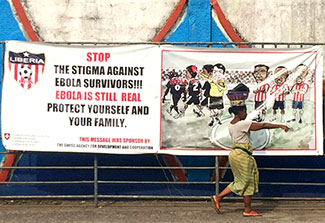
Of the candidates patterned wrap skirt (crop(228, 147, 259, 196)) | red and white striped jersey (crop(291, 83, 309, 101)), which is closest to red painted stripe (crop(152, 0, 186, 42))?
red and white striped jersey (crop(291, 83, 309, 101))

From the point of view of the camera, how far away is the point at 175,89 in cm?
593

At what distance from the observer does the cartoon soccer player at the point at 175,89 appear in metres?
5.92

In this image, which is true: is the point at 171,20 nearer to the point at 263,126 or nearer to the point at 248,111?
the point at 248,111

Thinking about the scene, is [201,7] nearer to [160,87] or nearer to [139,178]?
[160,87]

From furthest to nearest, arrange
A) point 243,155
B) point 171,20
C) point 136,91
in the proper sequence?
point 171,20
point 136,91
point 243,155

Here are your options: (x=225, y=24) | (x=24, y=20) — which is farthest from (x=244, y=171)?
(x=24, y=20)

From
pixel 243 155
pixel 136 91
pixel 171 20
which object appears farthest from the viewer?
pixel 171 20

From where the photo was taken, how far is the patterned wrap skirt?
5.46 meters

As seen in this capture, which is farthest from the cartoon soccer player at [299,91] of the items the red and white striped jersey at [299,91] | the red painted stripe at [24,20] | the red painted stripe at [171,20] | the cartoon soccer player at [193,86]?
the red painted stripe at [24,20]

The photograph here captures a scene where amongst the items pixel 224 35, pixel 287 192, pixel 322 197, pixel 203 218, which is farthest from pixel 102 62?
pixel 322 197

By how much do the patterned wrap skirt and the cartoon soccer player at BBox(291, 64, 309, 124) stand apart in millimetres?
1017

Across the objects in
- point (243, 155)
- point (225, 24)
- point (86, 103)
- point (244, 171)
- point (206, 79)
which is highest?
point (225, 24)

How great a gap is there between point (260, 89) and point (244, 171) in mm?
1213

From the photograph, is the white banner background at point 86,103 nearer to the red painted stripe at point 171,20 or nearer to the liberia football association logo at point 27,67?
the liberia football association logo at point 27,67
